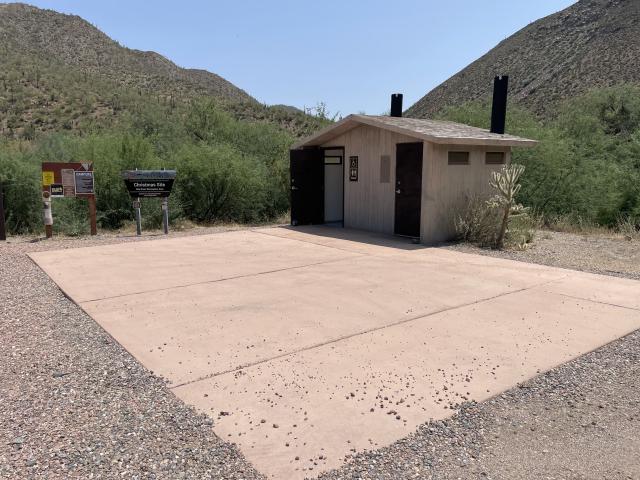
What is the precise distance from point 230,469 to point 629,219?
15.8 m

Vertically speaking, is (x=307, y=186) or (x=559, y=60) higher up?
(x=559, y=60)

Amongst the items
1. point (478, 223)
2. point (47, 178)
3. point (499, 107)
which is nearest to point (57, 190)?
point (47, 178)

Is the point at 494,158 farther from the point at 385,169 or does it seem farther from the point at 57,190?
the point at 57,190

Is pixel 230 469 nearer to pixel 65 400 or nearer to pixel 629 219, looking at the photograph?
pixel 65 400

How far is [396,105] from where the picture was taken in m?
15.4

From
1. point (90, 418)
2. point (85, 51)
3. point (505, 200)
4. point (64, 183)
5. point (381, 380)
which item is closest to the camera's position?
point (90, 418)

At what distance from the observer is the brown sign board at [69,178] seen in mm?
12883

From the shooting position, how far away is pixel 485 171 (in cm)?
1312

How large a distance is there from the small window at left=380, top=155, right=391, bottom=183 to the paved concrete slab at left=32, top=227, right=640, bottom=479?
2950 mm

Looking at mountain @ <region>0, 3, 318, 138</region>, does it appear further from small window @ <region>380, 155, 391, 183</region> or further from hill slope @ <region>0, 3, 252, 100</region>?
small window @ <region>380, 155, 391, 183</region>

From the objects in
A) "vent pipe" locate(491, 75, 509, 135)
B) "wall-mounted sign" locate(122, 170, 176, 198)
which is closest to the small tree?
"vent pipe" locate(491, 75, 509, 135)

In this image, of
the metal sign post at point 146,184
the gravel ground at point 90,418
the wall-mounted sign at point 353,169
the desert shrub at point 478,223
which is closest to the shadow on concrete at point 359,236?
the desert shrub at point 478,223

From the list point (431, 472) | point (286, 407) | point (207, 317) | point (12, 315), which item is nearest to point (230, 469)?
point (286, 407)

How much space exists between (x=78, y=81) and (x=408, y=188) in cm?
3791
